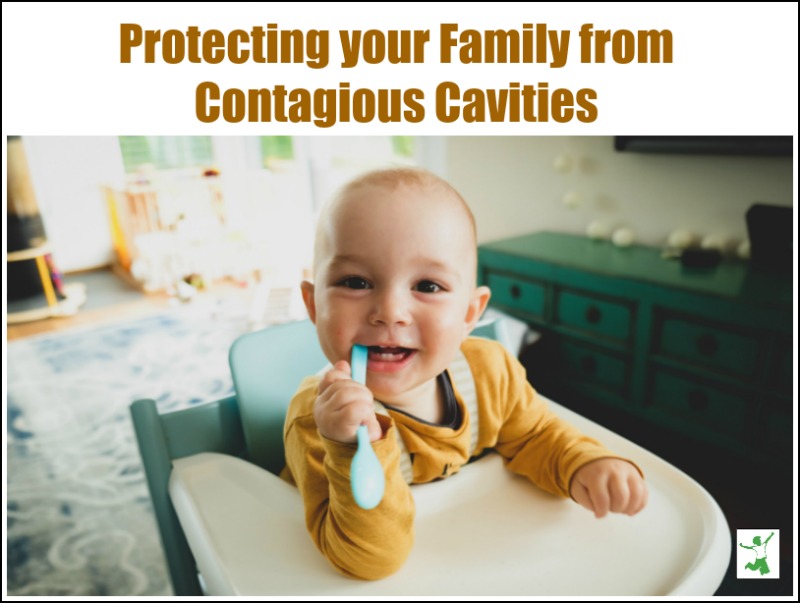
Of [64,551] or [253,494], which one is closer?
[253,494]

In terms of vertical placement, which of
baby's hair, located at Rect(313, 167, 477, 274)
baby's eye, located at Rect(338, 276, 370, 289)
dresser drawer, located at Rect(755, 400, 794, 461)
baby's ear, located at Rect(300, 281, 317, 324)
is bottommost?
dresser drawer, located at Rect(755, 400, 794, 461)

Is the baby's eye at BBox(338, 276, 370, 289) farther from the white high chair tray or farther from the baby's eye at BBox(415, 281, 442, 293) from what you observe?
the white high chair tray

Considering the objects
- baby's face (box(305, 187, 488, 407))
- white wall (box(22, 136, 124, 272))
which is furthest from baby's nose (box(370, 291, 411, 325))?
white wall (box(22, 136, 124, 272))

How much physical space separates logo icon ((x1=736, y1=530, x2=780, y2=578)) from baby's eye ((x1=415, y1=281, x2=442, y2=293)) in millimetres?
504

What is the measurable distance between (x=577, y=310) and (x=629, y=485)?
42.9 inches

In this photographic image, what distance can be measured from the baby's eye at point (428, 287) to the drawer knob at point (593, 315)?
3.77 ft

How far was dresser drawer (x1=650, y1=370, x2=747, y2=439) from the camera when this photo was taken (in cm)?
137

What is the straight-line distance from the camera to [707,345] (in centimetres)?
137

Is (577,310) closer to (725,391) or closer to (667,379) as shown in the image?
(667,379)

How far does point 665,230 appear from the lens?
1.75 meters

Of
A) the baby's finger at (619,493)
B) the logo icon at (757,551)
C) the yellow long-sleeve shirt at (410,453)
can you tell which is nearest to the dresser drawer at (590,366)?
the logo icon at (757,551)

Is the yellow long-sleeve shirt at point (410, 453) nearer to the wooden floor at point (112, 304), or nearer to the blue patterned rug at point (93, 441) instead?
the blue patterned rug at point (93, 441)

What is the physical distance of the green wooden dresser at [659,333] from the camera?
129 cm

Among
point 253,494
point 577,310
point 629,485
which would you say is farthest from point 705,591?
point 577,310
